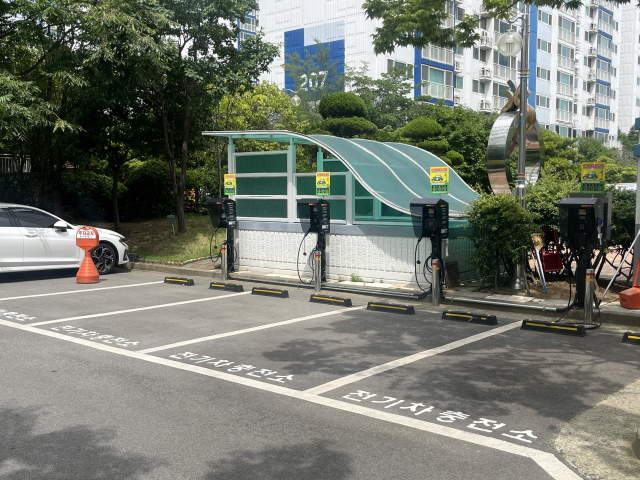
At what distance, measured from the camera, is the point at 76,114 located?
706 inches

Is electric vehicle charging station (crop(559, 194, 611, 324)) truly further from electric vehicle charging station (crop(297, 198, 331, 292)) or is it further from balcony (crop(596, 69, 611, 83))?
balcony (crop(596, 69, 611, 83))

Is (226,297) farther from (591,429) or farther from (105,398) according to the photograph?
(591,429)

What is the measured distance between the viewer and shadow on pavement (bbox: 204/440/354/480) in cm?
419

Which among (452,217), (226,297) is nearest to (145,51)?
(226,297)

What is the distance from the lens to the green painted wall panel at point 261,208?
14.1m

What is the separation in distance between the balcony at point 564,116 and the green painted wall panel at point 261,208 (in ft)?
146

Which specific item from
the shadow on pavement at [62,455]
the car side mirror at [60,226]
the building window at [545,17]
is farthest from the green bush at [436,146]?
the building window at [545,17]

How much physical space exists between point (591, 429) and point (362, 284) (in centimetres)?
754

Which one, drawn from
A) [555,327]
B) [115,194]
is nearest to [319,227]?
[555,327]

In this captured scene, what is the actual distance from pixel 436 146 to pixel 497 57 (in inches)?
1010

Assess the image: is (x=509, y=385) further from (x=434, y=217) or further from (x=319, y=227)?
(x=319, y=227)

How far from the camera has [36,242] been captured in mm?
13609

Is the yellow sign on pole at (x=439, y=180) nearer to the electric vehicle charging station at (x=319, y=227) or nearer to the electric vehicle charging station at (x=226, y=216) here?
the electric vehicle charging station at (x=319, y=227)

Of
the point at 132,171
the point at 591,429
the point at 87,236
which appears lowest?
the point at 591,429
